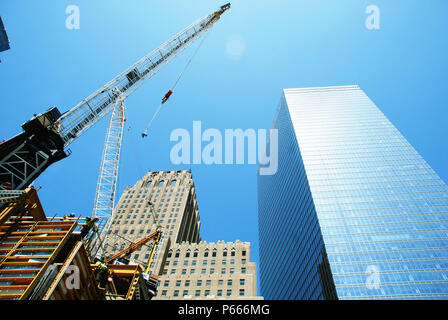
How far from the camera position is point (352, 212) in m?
106

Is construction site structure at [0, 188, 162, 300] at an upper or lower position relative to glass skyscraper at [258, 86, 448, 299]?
upper

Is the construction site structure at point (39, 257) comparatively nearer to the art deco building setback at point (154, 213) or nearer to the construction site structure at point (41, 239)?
the construction site structure at point (41, 239)

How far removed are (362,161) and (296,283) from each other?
6319 cm

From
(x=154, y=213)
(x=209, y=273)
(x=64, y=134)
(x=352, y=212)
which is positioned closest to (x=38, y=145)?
(x=64, y=134)

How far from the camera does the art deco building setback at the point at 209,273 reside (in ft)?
209

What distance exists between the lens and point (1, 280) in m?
18.0

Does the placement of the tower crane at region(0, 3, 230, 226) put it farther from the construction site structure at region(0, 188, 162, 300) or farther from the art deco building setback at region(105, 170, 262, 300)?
the art deco building setback at region(105, 170, 262, 300)

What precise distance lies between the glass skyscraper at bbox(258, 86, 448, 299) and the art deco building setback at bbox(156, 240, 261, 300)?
35.4m

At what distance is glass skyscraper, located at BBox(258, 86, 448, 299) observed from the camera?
8750 cm

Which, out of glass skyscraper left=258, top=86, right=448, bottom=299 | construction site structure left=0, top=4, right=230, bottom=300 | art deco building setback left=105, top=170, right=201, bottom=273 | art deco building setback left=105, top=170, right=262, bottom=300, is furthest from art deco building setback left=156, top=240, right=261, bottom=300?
glass skyscraper left=258, top=86, right=448, bottom=299

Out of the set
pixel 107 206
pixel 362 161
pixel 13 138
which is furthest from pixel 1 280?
pixel 362 161

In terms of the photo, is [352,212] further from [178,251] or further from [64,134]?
[64,134]
